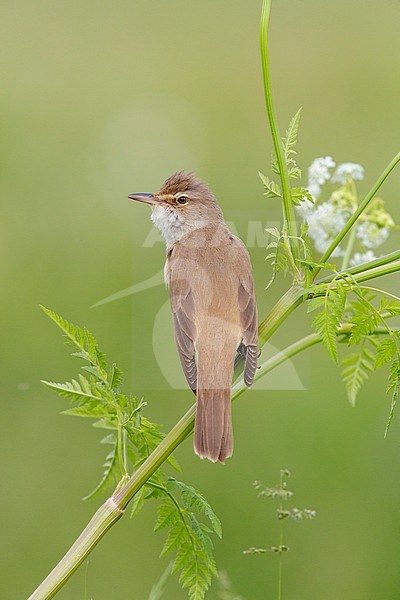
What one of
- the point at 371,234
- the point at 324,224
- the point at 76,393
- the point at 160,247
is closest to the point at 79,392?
the point at 76,393

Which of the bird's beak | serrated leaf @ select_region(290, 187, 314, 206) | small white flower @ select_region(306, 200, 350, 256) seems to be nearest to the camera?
serrated leaf @ select_region(290, 187, 314, 206)

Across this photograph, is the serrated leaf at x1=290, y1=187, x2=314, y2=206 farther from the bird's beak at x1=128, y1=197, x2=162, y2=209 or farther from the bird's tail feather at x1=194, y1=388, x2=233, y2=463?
the bird's beak at x1=128, y1=197, x2=162, y2=209

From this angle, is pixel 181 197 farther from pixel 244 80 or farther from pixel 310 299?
pixel 244 80

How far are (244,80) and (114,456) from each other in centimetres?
615

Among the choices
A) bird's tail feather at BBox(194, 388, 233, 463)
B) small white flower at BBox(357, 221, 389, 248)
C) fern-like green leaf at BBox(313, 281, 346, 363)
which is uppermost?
small white flower at BBox(357, 221, 389, 248)

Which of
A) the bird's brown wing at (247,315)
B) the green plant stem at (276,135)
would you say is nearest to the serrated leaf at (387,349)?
the green plant stem at (276,135)

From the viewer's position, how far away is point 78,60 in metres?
7.97

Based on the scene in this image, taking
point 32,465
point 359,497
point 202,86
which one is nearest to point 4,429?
point 32,465

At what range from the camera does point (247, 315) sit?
238 cm

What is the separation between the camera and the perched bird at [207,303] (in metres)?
2.04

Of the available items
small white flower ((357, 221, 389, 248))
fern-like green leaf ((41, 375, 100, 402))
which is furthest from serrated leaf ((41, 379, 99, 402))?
small white flower ((357, 221, 389, 248))

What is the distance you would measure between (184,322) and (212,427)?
0.47 meters

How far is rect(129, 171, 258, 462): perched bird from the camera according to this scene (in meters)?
2.04

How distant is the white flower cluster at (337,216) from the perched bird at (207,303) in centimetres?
21
